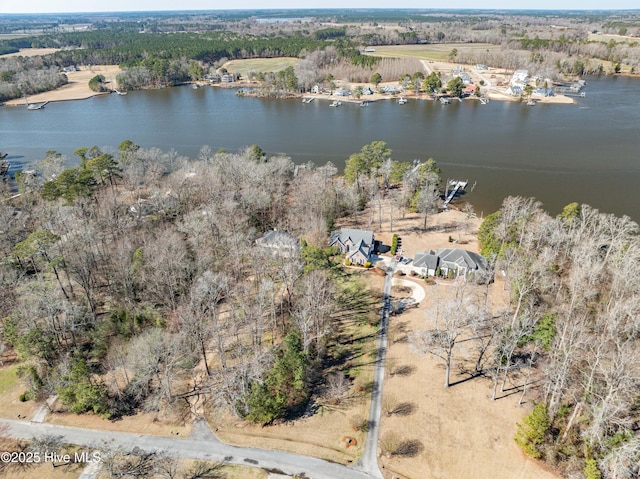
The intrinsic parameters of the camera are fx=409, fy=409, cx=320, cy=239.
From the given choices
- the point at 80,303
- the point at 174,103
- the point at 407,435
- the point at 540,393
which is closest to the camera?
the point at 407,435

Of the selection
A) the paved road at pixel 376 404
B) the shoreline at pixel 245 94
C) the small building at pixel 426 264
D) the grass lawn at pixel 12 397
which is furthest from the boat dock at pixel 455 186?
the shoreline at pixel 245 94

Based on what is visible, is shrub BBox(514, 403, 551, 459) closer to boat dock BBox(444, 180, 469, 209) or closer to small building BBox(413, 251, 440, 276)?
small building BBox(413, 251, 440, 276)

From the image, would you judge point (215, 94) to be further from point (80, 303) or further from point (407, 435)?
point (407, 435)

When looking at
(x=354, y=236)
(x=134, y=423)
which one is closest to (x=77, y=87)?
(x=354, y=236)

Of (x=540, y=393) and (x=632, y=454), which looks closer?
(x=632, y=454)

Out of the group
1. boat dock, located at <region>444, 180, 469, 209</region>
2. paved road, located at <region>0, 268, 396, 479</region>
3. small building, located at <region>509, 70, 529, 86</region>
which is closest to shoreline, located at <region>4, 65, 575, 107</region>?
small building, located at <region>509, 70, 529, 86</region>

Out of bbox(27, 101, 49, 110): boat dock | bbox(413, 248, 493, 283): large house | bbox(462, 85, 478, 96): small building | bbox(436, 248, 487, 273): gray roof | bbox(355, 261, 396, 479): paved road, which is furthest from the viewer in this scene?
bbox(462, 85, 478, 96): small building

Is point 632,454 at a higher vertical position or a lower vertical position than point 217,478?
higher

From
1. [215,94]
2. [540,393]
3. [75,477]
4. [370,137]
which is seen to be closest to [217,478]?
[75,477]
